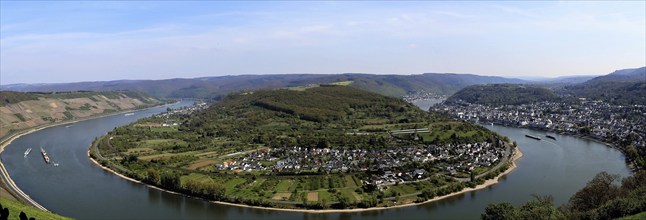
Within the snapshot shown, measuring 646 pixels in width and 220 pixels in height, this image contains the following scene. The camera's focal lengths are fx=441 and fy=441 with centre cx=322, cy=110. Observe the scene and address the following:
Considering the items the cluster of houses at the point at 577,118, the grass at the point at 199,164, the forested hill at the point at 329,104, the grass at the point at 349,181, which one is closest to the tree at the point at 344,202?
the grass at the point at 349,181

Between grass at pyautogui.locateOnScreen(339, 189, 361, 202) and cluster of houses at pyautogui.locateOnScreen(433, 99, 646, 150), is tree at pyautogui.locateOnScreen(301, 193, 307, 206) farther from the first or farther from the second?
cluster of houses at pyautogui.locateOnScreen(433, 99, 646, 150)

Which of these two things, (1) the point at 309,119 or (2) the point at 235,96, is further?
(2) the point at 235,96

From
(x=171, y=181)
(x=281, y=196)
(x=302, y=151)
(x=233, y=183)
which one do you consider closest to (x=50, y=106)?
(x=302, y=151)

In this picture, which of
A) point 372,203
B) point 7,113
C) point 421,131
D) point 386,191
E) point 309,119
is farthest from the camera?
point 7,113

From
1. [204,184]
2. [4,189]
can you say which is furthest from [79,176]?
[204,184]

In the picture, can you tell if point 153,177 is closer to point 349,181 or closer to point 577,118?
point 349,181

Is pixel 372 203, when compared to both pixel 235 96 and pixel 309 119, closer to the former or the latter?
pixel 309 119
